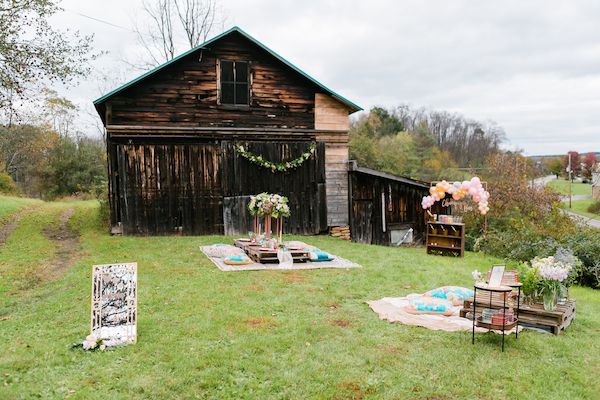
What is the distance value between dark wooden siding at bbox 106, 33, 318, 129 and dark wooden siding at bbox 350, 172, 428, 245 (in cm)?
302

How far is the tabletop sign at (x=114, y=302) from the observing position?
6246 millimetres

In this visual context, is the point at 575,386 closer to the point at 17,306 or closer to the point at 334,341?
the point at 334,341

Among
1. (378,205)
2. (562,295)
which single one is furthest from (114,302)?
(378,205)

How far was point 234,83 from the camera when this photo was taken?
1619 cm

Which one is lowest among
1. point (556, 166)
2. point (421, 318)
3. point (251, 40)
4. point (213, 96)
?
point (421, 318)

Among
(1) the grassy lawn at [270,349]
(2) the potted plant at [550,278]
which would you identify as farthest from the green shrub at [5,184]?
(2) the potted plant at [550,278]

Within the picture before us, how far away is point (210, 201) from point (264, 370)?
11.1 meters

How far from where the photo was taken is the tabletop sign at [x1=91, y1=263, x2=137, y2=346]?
6.25m

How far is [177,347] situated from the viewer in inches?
239

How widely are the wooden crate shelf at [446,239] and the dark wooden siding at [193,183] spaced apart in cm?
456

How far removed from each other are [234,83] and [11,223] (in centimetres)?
1130

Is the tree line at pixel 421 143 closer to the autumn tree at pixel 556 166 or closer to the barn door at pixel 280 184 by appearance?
the autumn tree at pixel 556 166

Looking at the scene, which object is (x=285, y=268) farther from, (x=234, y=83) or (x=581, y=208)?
(x=581, y=208)

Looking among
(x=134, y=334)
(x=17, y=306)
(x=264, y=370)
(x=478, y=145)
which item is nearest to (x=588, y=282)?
(x=264, y=370)
